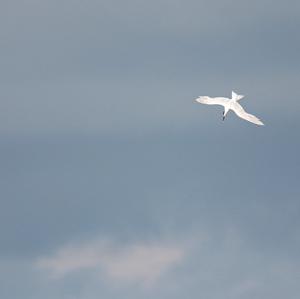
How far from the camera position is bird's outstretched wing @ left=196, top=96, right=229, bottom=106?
145850 mm

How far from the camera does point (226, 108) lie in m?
150

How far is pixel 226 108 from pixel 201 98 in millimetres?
6860

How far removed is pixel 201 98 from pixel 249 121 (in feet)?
33.0

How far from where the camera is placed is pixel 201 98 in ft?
480

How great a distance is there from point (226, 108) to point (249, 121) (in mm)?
6143

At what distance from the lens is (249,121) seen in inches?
5773

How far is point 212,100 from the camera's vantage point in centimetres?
14825

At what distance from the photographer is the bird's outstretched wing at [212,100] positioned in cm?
14585
